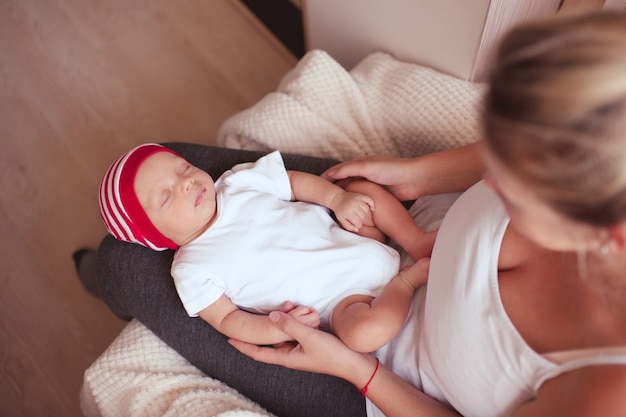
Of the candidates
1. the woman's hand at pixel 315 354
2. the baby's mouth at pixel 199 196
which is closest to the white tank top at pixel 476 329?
the woman's hand at pixel 315 354

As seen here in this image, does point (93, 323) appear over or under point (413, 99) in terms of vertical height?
under

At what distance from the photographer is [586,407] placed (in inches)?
24.5

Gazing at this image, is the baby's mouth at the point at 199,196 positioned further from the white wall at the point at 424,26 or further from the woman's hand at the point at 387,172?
the white wall at the point at 424,26

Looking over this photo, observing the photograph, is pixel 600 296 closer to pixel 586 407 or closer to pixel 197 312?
pixel 586 407

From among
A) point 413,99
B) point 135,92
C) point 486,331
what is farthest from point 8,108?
point 486,331

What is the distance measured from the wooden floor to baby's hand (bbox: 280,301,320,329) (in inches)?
31.8

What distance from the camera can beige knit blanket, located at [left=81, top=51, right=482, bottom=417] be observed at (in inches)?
41.6

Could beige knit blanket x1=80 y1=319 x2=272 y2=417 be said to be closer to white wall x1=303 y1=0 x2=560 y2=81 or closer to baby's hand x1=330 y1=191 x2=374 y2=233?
baby's hand x1=330 y1=191 x2=374 y2=233

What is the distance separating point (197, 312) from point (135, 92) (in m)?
1.19

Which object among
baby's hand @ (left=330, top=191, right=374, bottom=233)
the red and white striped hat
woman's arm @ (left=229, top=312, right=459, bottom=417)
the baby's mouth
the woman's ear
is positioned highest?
the red and white striped hat

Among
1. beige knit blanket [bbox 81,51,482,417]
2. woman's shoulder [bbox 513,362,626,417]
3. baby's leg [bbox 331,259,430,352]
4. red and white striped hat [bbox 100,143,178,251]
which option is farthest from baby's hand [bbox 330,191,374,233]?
woman's shoulder [bbox 513,362,626,417]

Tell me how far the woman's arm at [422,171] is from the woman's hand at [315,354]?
34 cm

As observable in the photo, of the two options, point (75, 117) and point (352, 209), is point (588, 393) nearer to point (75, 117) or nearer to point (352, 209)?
point (352, 209)

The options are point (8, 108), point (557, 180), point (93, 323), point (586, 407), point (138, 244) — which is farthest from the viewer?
point (8, 108)
